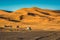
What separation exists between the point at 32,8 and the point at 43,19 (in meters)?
10.2

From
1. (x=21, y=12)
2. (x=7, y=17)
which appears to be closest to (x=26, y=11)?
(x=21, y=12)

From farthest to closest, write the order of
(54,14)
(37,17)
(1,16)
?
(54,14) → (37,17) → (1,16)

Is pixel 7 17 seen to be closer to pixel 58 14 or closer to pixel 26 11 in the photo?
pixel 26 11

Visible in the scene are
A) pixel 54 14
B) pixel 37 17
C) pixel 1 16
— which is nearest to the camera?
pixel 1 16

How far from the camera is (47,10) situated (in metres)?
65.5

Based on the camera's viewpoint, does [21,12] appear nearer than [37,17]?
No

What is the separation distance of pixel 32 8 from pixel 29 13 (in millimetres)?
5489

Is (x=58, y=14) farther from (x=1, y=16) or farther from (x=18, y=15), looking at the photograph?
(x=1, y=16)

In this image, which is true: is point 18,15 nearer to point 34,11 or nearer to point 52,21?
point 34,11

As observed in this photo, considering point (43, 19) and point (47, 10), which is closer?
point (43, 19)

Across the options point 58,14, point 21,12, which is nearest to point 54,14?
point 58,14

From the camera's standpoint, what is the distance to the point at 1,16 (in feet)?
174

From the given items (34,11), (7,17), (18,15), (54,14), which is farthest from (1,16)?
(54,14)

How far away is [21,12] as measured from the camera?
206 feet
